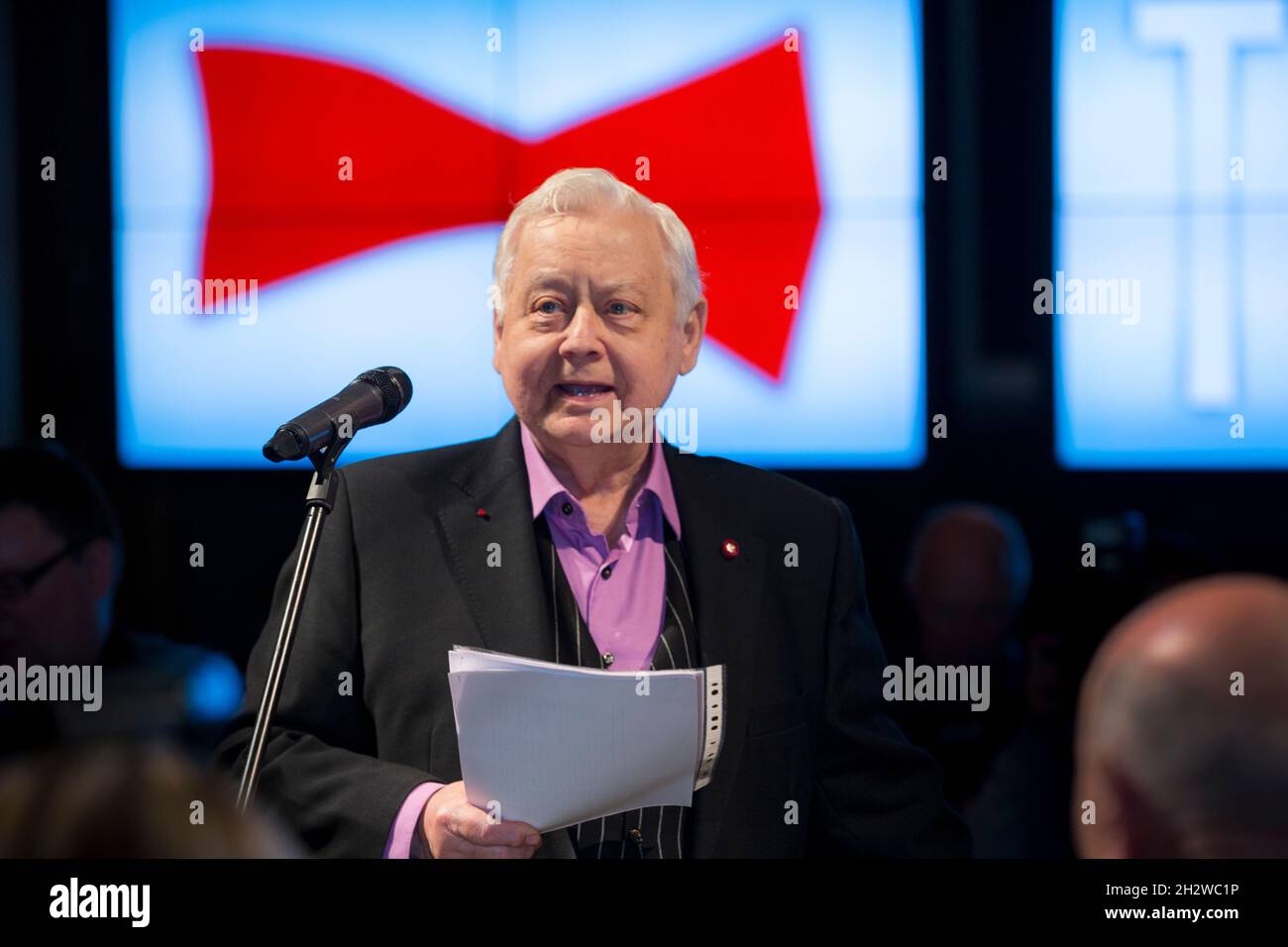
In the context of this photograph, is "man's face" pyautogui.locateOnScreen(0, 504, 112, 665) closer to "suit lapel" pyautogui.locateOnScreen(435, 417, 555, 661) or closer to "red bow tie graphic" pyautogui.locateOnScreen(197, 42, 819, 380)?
"red bow tie graphic" pyautogui.locateOnScreen(197, 42, 819, 380)

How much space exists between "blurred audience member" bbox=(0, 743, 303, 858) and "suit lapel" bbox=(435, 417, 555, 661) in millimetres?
1522

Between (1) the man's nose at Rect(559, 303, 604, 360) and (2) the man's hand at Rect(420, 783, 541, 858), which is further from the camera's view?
→ (1) the man's nose at Rect(559, 303, 604, 360)

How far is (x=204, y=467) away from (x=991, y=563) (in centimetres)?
174

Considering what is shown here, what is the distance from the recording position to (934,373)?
117 inches

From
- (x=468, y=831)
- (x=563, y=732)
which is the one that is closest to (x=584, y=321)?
(x=563, y=732)

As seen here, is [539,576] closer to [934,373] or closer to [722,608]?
[722,608]

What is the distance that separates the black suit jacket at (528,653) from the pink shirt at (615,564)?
0.04 meters

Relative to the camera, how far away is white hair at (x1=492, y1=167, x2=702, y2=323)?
2646 millimetres

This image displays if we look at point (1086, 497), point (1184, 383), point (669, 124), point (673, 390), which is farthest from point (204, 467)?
point (1184, 383)

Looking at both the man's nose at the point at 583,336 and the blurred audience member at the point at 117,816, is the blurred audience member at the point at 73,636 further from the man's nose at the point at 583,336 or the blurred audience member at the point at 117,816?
the blurred audience member at the point at 117,816

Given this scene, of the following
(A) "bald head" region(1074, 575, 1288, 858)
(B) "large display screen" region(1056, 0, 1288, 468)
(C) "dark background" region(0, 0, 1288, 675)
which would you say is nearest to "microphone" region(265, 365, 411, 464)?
(C) "dark background" region(0, 0, 1288, 675)

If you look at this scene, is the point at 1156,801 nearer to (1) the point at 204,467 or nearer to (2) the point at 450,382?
(2) the point at 450,382

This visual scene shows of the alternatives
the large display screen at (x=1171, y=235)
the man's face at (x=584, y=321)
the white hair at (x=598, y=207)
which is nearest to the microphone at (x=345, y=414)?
the man's face at (x=584, y=321)

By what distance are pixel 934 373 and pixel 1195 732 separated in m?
1.72
